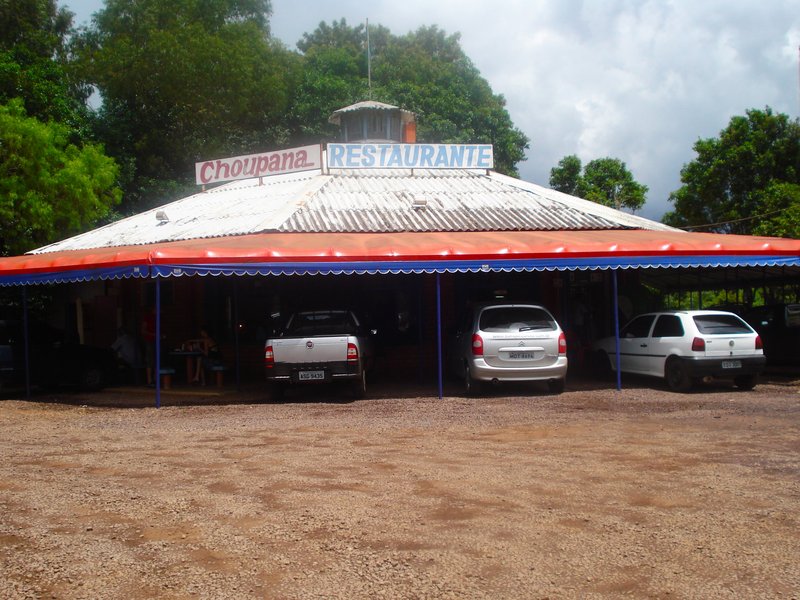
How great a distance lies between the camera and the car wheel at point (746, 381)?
13742mm

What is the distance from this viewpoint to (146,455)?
842 cm

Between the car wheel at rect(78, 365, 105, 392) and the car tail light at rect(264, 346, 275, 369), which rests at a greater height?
the car tail light at rect(264, 346, 275, 369)

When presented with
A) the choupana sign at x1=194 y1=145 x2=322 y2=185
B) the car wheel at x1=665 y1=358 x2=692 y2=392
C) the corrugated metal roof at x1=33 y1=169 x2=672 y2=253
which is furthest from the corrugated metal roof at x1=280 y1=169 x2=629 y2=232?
the car wheel at x1=665 y1=358 x2=692 y2=392

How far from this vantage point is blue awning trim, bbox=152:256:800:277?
1285cm

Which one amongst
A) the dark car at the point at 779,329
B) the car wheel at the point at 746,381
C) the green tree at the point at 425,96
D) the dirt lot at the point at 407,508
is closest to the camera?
the dirt lot at the point at 407,508

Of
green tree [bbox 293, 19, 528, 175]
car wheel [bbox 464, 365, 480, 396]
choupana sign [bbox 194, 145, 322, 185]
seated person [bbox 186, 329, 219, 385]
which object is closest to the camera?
car wheel [bbox 464, 365, 480, 396]

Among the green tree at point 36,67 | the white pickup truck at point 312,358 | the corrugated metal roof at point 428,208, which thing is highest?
the green tree at point 36,67

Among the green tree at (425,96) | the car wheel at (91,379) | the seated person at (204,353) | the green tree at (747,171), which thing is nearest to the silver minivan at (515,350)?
the seated person at (204,353)

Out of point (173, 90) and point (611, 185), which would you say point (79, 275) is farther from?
point (611, 185)

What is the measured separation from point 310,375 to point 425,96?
2711cm

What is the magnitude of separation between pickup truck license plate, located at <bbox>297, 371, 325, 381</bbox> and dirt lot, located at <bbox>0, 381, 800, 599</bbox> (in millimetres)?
1790

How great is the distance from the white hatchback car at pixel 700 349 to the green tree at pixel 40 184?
17024mm

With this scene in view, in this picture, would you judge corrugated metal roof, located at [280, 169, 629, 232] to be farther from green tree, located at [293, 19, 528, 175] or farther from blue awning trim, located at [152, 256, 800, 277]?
green tree, located at [293, 19, 528, 175]

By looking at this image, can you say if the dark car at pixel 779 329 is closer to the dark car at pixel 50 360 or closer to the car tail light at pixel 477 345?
the car tail light at pixel 477 345
